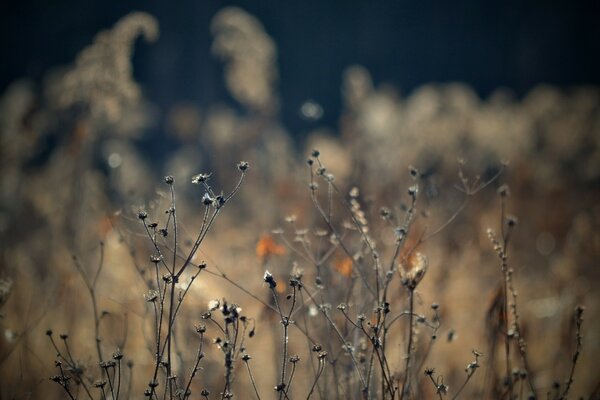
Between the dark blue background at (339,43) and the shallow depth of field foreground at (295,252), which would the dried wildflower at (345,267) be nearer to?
the shallow depth of field foreground at (295,252)

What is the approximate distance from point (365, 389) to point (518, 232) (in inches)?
138

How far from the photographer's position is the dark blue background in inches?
369

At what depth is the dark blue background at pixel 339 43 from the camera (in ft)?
30.8

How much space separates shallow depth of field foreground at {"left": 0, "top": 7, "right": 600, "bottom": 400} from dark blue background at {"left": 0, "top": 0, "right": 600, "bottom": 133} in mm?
3247

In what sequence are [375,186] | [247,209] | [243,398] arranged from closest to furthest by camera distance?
[243,398] < [375,186] < [247,209]

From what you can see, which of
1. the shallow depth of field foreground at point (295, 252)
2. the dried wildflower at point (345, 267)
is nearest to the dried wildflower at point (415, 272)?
the shallow depth of field foreground at point (295, 252)

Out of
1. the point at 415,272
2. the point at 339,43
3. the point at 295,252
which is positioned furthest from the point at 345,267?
the point at 339,43

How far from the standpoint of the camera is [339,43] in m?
11.0

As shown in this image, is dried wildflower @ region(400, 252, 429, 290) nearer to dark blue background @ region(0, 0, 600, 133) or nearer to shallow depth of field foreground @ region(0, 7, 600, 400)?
shallow depth of field foreground @ region(0, 7, 600, 400)

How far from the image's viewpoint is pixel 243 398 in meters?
2.62

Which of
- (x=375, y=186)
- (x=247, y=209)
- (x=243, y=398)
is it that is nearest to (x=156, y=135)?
(x=247, y=209)

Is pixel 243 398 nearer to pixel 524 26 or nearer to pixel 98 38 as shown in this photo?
pixel 98 38

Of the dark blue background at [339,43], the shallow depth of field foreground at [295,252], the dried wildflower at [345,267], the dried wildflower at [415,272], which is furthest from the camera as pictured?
the dark blue background at [339,43]

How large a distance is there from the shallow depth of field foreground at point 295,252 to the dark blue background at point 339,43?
3247 mm
